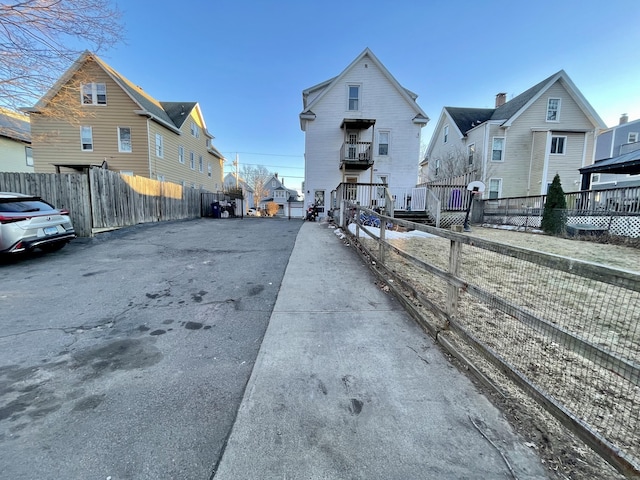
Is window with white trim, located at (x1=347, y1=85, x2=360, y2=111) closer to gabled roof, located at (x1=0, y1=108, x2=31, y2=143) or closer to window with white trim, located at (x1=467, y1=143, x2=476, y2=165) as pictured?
window with white trim, located at (x1=467, y1=143, x2=476, y2=165)

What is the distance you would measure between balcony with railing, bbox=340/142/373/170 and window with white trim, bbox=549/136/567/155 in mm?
Result: 13466

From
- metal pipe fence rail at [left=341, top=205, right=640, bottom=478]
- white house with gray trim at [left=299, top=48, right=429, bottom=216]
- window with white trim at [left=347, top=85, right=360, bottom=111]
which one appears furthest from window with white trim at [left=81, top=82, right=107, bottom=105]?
metal pipe fence rail at [left=341, top=205, right=640, bottom=478]

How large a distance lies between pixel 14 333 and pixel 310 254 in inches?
208

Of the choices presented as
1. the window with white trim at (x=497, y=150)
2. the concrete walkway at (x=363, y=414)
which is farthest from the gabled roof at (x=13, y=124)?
the window with white trim at (x=497, y=150)

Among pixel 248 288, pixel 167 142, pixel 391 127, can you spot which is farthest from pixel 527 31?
pixel 167 142

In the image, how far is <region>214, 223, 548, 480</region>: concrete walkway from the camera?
163 cm

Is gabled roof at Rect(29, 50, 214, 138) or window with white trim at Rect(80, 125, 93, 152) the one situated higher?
gabled roof at Rect(29, 50, 214, 138)

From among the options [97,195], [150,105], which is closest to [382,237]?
[97,195]

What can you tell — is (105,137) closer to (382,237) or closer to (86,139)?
(86,139)

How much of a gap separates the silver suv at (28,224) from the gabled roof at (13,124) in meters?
6.29

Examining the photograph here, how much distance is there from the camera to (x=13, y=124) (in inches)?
442

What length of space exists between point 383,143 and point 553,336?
18758 millimetres

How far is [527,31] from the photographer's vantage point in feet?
39.2

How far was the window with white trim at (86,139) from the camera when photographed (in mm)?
17797
